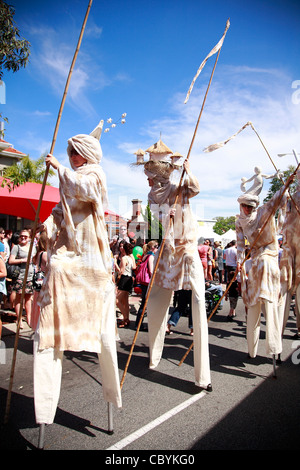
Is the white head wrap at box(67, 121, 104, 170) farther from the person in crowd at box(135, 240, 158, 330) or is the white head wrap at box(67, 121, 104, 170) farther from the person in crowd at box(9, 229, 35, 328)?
the person in crowd at box(135, 240, 158, 330)

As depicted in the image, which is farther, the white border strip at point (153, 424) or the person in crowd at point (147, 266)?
the person in crowd at point (147, 266)

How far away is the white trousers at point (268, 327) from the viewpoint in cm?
405

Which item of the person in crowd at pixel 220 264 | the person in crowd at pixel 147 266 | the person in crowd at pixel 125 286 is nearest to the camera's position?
the person in crowd at pixel 147 266

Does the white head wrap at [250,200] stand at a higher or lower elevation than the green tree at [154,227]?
higher

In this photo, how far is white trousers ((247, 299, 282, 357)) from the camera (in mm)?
4049

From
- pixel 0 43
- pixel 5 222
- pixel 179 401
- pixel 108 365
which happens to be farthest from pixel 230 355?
pixel 5 222

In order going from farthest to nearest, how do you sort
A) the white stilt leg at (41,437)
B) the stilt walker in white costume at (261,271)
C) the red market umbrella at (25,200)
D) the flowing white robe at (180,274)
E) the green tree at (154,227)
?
the red market umbrella at (25,200) → the green tree at (154,227) → the stilt walker in white costume at (261,271) → the flowing white robe at (180,274) → the white stilt leg at (41,437)

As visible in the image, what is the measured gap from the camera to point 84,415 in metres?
2.92

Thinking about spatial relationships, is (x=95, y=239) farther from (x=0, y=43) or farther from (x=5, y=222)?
(x=5, y=222)

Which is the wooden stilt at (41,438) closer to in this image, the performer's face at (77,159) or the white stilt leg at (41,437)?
the white stilt leg at (41,437)

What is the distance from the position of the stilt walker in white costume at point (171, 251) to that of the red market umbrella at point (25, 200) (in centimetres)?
537

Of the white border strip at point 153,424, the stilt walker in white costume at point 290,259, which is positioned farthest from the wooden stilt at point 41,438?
the stilt walker in white costume at point 290,259

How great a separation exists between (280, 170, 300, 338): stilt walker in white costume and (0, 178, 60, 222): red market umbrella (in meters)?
5.68
